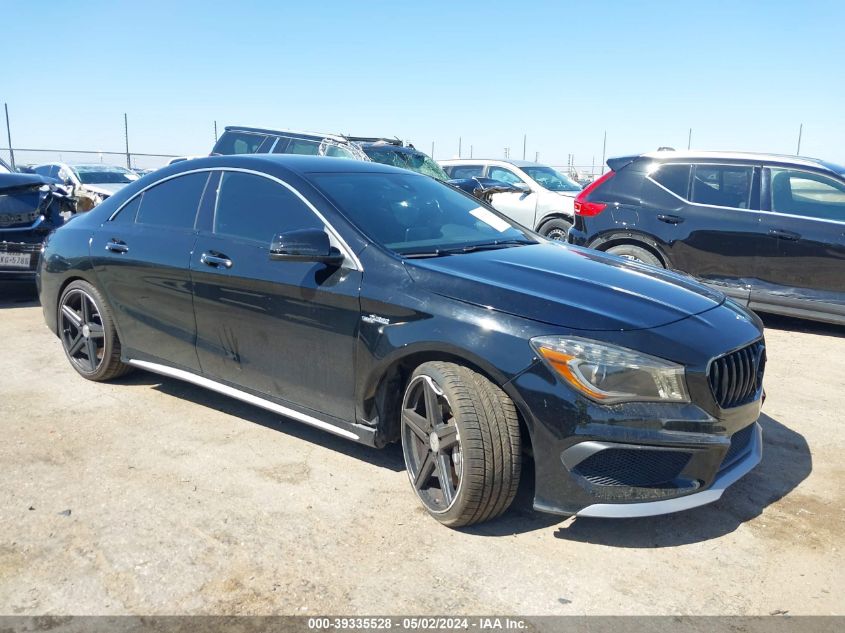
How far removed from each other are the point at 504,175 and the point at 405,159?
2.49 m

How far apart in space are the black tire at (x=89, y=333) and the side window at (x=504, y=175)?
8940mm

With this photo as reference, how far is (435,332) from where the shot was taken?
3.27m

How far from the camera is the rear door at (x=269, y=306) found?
3.67m

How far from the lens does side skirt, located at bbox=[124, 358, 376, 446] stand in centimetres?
366

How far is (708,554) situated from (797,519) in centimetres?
60

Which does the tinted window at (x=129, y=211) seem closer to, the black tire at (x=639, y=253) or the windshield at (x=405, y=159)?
the black tire at (x=639, y=253)

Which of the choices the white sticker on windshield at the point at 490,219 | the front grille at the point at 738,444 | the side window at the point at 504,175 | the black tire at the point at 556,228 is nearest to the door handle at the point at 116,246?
the white sticker on windshield at the point at 490,219

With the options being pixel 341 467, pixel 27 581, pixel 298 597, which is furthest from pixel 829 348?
pixel 27 581

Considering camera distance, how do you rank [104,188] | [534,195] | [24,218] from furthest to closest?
1. [104,188]
2. [534,195]
3. [24,218]

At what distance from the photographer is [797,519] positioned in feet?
11.2

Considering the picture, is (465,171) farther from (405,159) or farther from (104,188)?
(104,188)

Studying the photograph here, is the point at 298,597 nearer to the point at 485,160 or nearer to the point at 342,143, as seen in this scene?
the point at 342,143

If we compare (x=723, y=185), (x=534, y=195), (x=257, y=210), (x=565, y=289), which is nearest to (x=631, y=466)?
(x=565, y=289)

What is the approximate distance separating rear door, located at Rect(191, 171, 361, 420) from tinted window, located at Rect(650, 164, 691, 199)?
192 inches
